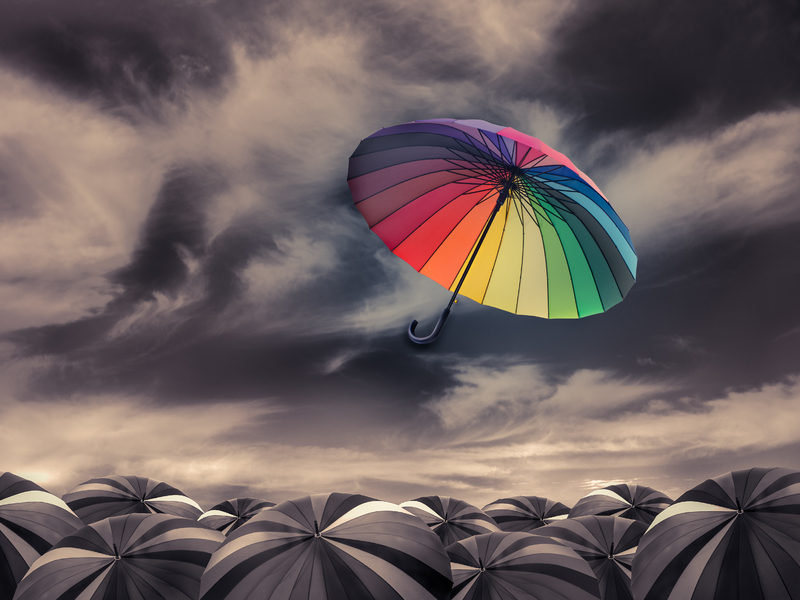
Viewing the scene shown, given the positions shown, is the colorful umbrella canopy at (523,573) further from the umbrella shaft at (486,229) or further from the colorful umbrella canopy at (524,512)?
the colorful umbrella canopy at (524,512)

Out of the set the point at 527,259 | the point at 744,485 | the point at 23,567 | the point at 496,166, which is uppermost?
the point at 496,166

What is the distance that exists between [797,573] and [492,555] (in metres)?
3.21

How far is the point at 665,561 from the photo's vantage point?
6039 millimetres

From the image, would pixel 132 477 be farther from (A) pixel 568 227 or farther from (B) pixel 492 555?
(A) pixel 568 227

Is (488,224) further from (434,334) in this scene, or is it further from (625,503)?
(625,503)

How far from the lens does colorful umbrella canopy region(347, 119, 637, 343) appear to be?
31.9 ft

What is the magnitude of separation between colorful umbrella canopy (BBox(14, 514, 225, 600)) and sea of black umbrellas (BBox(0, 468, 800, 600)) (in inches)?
0.5

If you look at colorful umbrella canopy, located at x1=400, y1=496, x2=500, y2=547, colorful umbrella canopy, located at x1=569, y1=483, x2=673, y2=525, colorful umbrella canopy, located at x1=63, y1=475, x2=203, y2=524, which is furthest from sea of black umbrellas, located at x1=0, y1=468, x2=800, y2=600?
colorful umbrella canopy, located at x1=569, y1=483, x2=673, y2=525

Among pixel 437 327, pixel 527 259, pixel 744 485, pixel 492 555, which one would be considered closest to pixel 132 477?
pixel 437 327

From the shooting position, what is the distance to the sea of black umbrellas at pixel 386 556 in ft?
16.8

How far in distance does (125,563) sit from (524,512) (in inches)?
378

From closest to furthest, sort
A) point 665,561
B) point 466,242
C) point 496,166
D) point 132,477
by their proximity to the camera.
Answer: point 665,561 < point 496,166 < point 466,242 < point 132,477

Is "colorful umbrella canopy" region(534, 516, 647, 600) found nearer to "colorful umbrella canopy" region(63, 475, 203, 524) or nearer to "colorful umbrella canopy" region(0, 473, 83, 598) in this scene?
"colorful umbrella canopy" region(0, 473, 83, 598)

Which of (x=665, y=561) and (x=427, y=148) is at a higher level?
(x=427, y=148)
